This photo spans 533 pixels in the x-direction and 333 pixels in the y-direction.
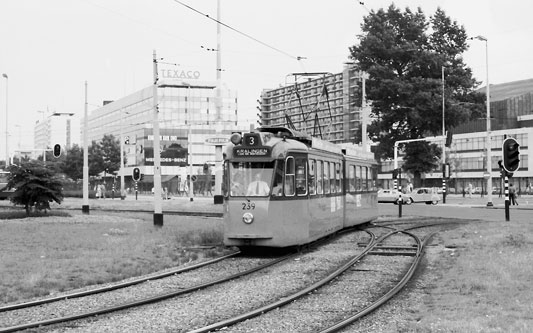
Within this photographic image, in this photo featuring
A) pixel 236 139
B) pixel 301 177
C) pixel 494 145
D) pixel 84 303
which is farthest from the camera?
pixel 494 145

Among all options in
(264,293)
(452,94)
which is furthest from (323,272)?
(452,94)

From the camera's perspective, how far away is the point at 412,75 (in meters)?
54.2

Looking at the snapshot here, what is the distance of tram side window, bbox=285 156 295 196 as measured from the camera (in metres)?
15.8

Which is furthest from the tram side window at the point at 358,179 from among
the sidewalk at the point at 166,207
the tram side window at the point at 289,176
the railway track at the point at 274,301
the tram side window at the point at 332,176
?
the sidewalk at the point at 166,207

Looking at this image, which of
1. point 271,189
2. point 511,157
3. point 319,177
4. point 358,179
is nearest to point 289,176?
point 271,189

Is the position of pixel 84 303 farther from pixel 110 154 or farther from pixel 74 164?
pixel 74 164

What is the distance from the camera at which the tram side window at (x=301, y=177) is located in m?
16.2

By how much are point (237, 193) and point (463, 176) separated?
319 feet

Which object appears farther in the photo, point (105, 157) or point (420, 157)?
point (105, 157)

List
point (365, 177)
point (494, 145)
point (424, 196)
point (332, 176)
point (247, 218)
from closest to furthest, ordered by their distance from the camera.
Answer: point (247, 218), point (332, 176), point (365, 177), point (424, 196), point (494, 145)

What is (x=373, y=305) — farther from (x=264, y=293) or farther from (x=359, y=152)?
(x=359, y=152)

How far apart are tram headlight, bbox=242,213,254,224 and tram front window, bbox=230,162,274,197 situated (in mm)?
510

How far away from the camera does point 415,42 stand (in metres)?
54.4

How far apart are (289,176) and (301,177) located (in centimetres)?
60
